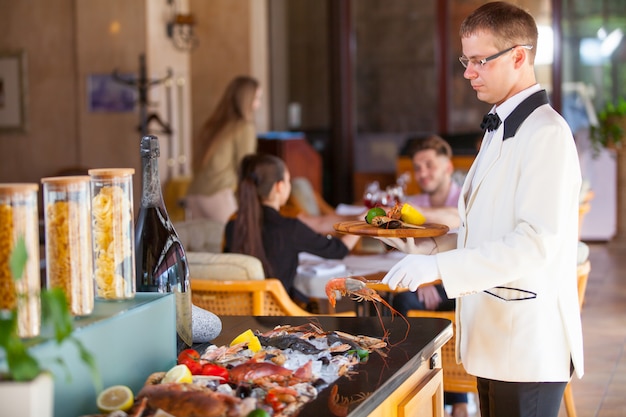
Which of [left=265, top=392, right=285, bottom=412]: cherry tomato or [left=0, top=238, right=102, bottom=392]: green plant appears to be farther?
[left=265, top=392, right=285, bottom=412]: cherry tomato

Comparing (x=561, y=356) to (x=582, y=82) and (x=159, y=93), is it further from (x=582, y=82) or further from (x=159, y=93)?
(x=582, y=82)

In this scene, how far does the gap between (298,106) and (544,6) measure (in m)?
3.27

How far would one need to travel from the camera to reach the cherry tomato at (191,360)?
192 centimetres

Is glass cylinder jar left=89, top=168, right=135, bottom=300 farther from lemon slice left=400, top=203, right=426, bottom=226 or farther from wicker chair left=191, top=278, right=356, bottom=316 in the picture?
wicker chair left=191, top=278, right=356, bottom=316

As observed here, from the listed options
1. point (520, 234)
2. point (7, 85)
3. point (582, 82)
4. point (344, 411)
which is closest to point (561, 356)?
point (520, 234)

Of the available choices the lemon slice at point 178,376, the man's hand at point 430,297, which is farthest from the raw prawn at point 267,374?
the man's hand at point 430,297

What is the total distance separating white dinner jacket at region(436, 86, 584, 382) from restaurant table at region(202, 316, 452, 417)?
0.44ft

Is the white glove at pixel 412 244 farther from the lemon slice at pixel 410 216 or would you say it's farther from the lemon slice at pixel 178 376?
the lemon slice at pixel 178 376

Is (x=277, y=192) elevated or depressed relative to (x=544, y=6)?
depressed

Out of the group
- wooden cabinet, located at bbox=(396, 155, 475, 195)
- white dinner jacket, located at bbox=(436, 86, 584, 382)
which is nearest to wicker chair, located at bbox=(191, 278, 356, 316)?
white dinner jacket, located at bbox=(436, 86, 584, 382)

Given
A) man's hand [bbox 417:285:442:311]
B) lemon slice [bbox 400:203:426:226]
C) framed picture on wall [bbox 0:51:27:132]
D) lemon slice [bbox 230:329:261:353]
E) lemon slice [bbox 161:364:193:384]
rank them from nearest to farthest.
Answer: lemon slice [bbox 161:364:193:384], lemon slice [bbox 230:329:261:353], lemon slice [bbox 400:203:426:226], man's hand [bbox 417:285:442:311], framed picture on wall [bbox 0:51:27:132]

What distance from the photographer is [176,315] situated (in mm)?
2174

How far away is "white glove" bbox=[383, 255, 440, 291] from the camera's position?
214cm

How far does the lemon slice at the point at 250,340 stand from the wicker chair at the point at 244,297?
4.91ft
